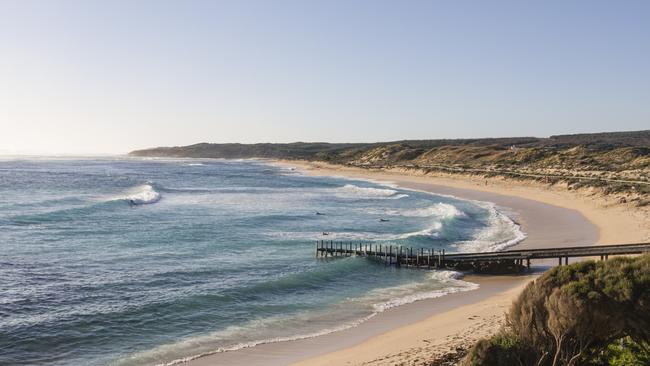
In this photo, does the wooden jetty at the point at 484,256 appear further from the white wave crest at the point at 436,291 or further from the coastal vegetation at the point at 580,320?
the coastal vegetation at the point at 580,320

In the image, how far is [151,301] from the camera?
21.3 m

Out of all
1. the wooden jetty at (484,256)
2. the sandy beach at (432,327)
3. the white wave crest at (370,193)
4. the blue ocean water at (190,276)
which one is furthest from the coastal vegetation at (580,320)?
the white wave crest at (370,193)

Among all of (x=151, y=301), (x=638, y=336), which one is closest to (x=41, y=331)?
(x=151, y=301)

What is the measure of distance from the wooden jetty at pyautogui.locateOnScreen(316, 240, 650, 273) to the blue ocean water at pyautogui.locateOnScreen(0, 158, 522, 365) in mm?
1147

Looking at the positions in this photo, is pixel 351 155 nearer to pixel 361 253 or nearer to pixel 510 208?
pixel 510 208

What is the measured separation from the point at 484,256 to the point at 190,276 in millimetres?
14710

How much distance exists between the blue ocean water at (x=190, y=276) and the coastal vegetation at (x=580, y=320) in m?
8.42

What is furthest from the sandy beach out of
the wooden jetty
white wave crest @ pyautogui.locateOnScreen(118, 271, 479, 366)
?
the wooden jetty

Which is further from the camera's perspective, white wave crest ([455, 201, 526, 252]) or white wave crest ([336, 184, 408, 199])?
white wave crest ([336, 184, 408, 199])

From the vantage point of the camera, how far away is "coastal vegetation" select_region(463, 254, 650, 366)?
1017 cm

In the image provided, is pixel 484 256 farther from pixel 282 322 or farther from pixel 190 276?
pixel 190 276

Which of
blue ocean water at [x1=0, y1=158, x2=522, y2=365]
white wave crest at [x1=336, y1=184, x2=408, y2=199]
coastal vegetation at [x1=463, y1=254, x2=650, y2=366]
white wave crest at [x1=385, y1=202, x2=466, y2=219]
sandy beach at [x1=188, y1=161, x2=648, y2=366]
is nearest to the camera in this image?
coastal vegetation at [x1=463, y1=254, x2=650, y2=366]

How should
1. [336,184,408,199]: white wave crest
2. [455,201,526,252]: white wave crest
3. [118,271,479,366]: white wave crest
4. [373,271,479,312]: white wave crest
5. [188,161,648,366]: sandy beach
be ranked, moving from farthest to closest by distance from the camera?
[336,184,408,199]: white wave crest → [455,201,526,252]: white wave crest → [373,271,479,312]: white wave crest → [118,271,479,366]: white wave crest → [188,161,648,366]: sandy beach

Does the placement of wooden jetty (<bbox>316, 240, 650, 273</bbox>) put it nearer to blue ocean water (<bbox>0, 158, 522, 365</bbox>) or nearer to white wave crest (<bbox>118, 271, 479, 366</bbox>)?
blue ocean water (<bbox>0, 158, 522, 365</bbox>)
